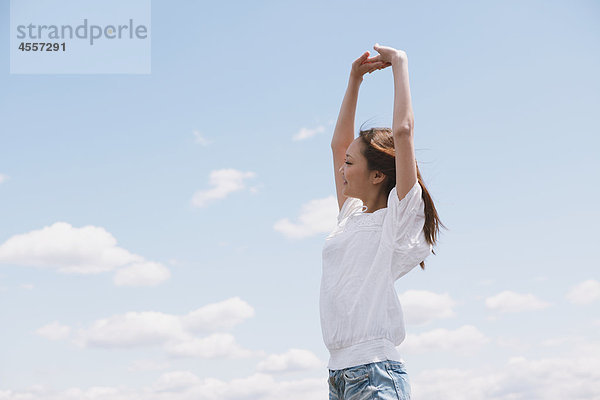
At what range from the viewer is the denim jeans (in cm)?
292

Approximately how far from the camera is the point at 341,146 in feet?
13.4

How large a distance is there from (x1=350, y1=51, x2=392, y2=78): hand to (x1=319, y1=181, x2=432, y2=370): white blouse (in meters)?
1.00

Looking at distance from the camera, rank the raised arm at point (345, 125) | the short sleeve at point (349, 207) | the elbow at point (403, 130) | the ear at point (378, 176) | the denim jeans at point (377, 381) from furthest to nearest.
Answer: the raised arm at point (345, 125)
the short sleeve at point (349, 207)
the ear at point (378, 176)
the elbow at point (403, 130)
the denim jeans at point (377, 381)

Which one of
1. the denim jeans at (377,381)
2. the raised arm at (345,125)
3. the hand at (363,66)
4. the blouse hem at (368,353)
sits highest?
the hand at (363,66)

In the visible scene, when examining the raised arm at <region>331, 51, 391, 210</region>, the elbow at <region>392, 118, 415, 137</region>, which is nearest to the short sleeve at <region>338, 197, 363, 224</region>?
the raised arm at <region>331, 51, 391, 210</region>

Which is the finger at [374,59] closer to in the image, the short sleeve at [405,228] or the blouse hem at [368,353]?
the short sleeve at [405,228]

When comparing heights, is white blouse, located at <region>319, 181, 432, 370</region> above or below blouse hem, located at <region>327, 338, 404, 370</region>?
above

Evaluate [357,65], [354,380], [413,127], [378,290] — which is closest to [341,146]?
[357,65]

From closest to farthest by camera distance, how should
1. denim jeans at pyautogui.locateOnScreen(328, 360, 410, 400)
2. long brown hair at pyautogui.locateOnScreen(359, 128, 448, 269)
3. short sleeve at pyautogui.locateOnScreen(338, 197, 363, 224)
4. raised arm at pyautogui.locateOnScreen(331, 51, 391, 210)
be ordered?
denim jeans at pyautogui.locateOnScreen(328, 360, 410, 400) → long brown hair at pyautogui.locateOnScreen(359, 128, 448, 269) → short sleeve at pyautogui.locateOnScreen(338, 197, 363, 224) → raised arm at pyautogui.locateOnScreen(331, 51, 391, 210)

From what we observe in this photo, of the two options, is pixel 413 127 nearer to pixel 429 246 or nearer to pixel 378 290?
pixel 429 246

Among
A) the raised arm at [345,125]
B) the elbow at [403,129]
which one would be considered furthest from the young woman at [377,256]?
the raised arm at [345,125]

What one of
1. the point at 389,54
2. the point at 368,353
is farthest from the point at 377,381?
the point at 389,54

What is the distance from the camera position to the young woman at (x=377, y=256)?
2.98m

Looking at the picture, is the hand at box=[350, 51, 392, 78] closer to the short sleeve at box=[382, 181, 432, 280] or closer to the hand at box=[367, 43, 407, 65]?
the hand at box=[367, 43, 407, 65]
